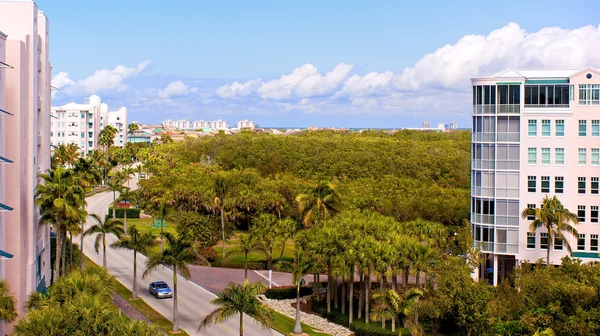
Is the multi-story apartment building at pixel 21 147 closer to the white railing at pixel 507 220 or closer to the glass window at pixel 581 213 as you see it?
the white railing at pixel 507 220

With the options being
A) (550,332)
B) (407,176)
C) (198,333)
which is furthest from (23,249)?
(407,176)

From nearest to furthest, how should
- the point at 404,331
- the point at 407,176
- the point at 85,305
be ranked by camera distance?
the point at 85,305 < the point at 404,331 < the point at 407,176

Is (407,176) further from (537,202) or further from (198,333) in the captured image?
(198,333)

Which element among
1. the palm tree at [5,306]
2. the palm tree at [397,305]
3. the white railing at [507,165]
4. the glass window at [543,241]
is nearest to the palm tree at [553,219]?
the glass window at [543,241]

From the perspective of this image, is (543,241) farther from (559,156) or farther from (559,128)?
(559,128)

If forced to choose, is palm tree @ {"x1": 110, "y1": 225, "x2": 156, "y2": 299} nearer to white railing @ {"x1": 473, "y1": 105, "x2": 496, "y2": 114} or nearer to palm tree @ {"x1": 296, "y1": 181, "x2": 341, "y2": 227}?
palm tree @ {"x1": 296, "y1": 181, "x2": 341, "y2": 227}

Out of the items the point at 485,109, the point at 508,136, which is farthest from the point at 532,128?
the point at 485,109
